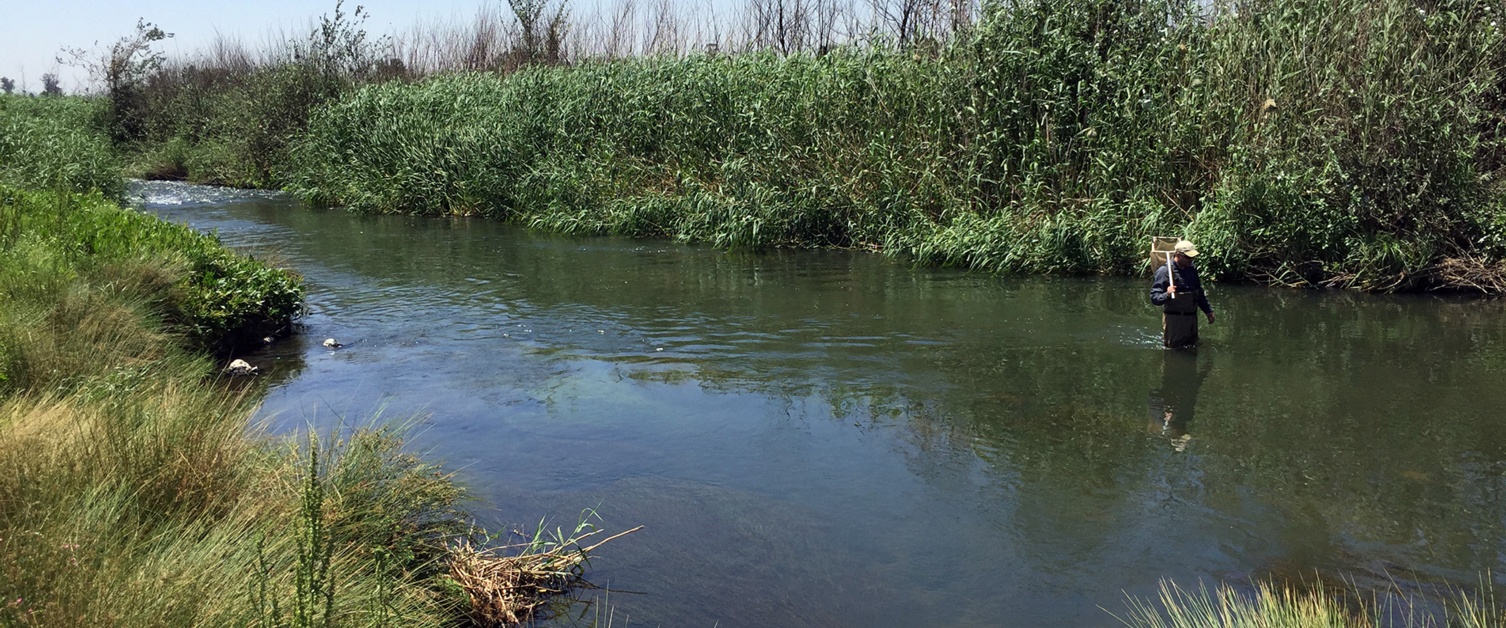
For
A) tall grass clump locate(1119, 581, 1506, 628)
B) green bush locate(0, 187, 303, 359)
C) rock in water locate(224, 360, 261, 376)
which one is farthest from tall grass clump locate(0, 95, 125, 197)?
tall grass clump locate(1119, 581, 1506, 628)

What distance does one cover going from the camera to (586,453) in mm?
7902

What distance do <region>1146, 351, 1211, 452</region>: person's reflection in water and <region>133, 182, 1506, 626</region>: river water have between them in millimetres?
36

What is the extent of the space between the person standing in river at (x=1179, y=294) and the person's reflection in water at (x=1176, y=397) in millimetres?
183

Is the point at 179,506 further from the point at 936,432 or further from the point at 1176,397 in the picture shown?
the point at 1176,397

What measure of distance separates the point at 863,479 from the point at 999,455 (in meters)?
1.05

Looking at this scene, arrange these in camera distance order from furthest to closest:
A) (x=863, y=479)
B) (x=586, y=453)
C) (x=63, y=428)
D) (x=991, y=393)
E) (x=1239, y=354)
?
(x=1239, y=354) → (x=991, y=393) → (x=586, y=453) → (x=863, y=479) → (x=63, y=428)

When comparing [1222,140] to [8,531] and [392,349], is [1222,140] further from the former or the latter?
[8,531]

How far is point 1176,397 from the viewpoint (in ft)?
30.5

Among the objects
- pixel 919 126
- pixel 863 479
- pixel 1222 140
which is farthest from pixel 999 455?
pixel 919 126

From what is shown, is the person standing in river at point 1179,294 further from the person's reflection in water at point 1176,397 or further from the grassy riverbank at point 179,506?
the grassy riverbank at point 179,506

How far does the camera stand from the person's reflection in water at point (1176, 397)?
8344mm

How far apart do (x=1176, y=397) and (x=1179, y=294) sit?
1.50 meters

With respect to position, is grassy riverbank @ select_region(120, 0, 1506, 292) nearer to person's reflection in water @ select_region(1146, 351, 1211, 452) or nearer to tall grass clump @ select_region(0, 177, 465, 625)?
person's reflection in water @ select_region(1146, 351, 1211, 452)

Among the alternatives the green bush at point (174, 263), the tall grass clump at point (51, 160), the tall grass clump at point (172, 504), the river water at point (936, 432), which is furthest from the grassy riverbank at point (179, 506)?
the tall grass clump at point (51, 160)
